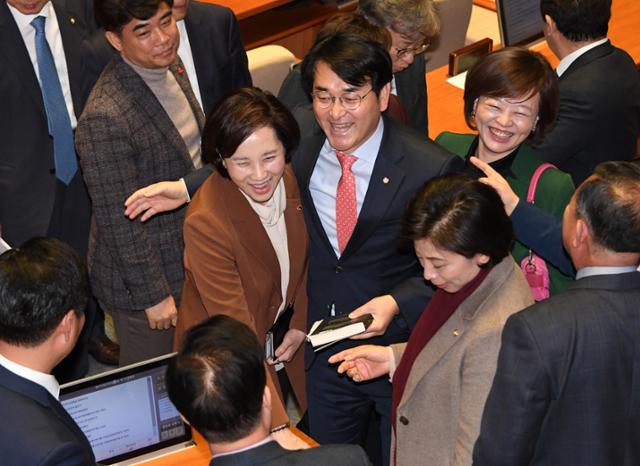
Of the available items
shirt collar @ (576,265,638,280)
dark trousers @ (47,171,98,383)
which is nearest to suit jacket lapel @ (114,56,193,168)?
dark trousers @ (47,171,98,383)

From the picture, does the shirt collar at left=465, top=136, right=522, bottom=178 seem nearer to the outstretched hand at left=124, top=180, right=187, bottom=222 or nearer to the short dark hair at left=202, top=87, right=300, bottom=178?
the short dark hair at left=202, top=87, right=300, bottom=178

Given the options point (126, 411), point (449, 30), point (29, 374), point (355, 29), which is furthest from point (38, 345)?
point (449, 30)

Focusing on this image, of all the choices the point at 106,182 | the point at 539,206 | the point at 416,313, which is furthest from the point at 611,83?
the point at 106,182

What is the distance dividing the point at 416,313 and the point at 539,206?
566 mm

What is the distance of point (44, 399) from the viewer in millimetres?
2660

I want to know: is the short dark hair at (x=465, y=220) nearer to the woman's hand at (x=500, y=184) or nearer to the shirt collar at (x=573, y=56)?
the woman's hand at (x=500, y=184)

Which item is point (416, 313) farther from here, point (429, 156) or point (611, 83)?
point (611, 83)

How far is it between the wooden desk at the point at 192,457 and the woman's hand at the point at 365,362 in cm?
27

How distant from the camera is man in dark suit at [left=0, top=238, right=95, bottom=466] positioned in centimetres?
248

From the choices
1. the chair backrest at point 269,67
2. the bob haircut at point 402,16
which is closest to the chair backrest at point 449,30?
the chair backrest at point 269,67

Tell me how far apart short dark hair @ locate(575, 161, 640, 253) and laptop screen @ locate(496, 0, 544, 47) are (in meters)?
2.79

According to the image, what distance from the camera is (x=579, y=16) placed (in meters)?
4.40

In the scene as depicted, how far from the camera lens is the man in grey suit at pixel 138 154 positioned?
364 centimetres

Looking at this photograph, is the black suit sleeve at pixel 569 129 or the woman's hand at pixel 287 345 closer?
the woman's hand at pixel 287 345
